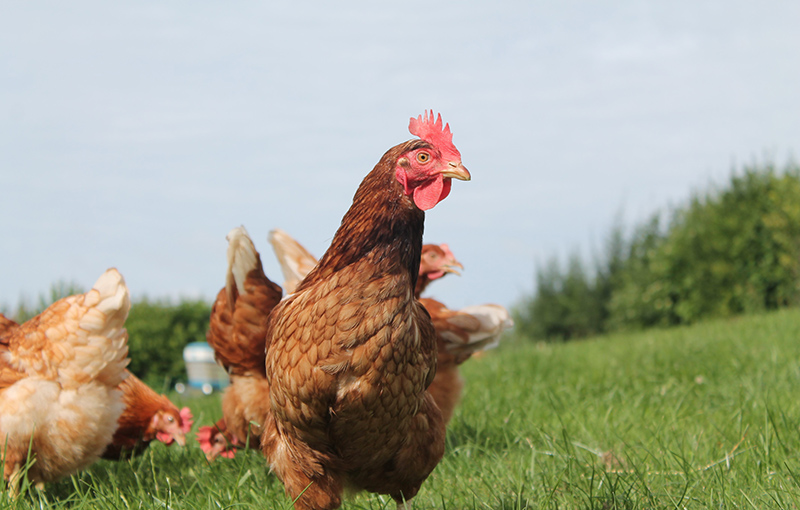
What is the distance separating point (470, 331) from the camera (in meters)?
3.71

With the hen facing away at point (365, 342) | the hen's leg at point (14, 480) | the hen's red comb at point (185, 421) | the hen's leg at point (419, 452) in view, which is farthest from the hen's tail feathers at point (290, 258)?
the hen's leg at point (14, 480)

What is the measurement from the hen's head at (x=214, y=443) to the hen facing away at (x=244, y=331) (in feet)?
0.25

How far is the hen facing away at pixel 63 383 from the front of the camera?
312cm

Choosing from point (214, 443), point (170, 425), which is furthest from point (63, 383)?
point (214, 443)

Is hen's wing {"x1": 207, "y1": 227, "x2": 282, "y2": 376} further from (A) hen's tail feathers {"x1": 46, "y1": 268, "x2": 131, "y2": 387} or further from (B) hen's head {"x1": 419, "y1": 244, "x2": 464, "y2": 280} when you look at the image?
(B) hen's head {"x1": 419, "y1": 244, "x2": 464, "y2": 280}

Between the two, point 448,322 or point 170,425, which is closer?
point 448,322

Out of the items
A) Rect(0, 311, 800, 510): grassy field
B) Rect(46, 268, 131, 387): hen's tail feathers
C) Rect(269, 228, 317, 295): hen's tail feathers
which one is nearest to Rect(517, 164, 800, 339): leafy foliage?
Rect(0, 311, 800, 510): grassy field

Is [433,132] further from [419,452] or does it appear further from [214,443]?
[214,443]

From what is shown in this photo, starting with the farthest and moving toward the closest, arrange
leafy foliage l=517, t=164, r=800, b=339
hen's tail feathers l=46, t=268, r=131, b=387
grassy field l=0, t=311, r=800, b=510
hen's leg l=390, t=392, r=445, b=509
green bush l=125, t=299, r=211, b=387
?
1. leafy foliage l=517, t=164, r=800, b=339
2. green bush l=125, t=299, r=211, b=387
3. hen's tail feathers l=46, t=268, r=131, b=387
4. grassy field l=0, t=311, r=800, b=510
5. hen's leg l=390, t=392, r=445, b=509

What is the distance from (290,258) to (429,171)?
188 centimetres

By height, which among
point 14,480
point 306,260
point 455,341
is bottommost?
point 14,480

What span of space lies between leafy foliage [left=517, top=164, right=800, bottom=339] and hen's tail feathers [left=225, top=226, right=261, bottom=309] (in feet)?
32.9

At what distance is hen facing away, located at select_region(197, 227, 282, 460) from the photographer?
3340 mm

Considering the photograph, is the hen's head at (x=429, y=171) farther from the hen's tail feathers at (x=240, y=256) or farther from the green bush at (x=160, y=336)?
the green bush at (x=160, y=336)
